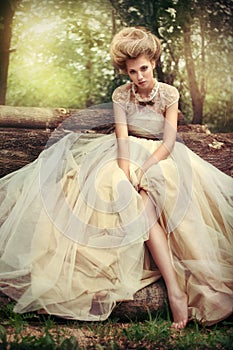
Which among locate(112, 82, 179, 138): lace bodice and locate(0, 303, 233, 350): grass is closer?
locate(0, 303, 233, 350): grass

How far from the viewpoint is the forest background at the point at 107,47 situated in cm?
448

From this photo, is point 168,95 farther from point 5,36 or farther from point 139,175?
point 5,36

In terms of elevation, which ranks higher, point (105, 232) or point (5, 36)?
point (5, 36)

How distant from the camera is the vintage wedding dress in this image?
8.18ft

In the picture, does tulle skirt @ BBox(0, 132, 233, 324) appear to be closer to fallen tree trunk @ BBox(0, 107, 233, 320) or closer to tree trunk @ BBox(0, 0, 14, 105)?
fallen tree trunk @ BBox(0, 107, 233, 320)

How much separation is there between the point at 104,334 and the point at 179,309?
40 centimetres

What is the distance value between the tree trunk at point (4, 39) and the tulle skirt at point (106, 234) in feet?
6.17

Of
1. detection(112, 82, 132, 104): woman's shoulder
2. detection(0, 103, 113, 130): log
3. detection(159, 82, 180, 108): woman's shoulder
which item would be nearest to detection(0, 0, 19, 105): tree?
detection(0, 103, 113, 130): log

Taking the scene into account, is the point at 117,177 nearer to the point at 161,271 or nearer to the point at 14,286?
the point at 161,271

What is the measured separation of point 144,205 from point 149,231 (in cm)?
14

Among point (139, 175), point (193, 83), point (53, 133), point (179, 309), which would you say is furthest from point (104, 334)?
point (193, 83)

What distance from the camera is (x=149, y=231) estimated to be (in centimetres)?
263

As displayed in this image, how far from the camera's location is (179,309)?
251 cm

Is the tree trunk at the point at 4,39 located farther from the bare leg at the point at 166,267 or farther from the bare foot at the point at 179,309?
the bare foot at the point at 179,309
